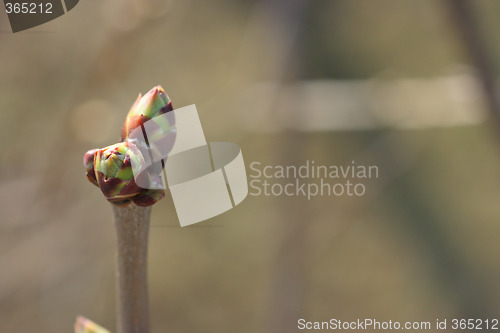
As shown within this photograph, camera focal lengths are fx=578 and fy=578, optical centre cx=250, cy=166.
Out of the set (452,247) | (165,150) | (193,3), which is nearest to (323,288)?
(452,247)

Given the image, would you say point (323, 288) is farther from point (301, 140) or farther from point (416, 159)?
point (301, 140)

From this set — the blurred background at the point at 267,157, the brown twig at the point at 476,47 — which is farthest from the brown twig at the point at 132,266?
the blurred background at the point at 267,157

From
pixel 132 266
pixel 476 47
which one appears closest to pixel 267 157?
A: pixel 476 47

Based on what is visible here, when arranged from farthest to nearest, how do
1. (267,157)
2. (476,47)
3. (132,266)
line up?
(267,157)
(476,47)
(132,266)

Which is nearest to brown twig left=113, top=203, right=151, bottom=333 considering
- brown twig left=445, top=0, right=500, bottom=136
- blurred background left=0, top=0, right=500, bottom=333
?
brown twig left=445, top=0, right=500, bottom=136

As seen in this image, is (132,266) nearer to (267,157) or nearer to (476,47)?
(476,47)

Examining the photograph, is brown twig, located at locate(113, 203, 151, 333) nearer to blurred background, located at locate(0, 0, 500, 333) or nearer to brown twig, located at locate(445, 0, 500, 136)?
brown twig, located at locate(445, 0, 500, 136)
